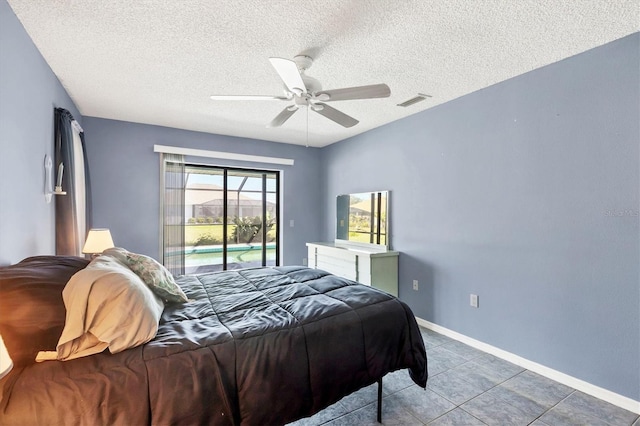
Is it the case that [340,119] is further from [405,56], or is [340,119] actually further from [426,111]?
[426,111]

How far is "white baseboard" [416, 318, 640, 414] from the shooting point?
77.3 inches

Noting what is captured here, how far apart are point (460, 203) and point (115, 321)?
299 centimetres

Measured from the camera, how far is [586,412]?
1.92 meters

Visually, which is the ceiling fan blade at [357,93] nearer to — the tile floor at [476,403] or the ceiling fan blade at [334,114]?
the ceiling fan blade at [334,114]

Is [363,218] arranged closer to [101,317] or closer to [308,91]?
[308,91]

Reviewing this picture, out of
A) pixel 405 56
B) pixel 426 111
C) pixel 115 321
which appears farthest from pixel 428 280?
pixel 115 321

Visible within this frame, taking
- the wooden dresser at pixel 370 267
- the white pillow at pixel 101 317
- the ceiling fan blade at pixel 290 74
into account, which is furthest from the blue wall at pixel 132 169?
the white pillow at pixel 101 317

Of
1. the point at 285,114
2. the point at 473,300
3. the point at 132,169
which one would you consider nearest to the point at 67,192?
the point at 132,169

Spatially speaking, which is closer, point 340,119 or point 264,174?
point 340,119

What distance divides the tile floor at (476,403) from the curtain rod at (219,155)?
3.54 meters

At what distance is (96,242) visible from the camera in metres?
2.82

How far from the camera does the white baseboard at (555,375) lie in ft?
6.44

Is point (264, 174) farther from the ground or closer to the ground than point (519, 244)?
farther from the ground

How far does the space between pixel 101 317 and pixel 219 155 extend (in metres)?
3.45
